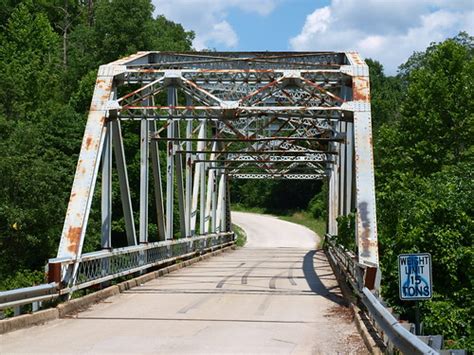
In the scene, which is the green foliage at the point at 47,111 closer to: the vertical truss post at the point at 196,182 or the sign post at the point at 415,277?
the vertical truss post at the point at 196,182

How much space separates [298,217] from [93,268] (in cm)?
6995

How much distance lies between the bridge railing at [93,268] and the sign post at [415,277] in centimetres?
564

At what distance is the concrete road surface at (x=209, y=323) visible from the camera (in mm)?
8905

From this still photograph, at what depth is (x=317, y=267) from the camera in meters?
25.0

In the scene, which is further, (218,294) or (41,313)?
(218,294)

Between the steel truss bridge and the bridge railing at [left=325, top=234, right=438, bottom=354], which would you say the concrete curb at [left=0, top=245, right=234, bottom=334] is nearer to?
the steel truss bridge

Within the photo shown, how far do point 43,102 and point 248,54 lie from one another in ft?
103

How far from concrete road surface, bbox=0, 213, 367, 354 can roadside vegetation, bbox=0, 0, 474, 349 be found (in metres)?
2.10

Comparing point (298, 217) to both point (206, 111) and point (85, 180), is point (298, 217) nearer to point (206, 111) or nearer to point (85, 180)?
point (206, 111)

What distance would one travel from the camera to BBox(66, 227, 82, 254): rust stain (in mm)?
12883

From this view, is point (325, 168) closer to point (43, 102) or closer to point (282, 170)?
point (282, 170)

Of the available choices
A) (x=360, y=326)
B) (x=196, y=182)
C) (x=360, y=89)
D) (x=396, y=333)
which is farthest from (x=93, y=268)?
(x=196, y=182)

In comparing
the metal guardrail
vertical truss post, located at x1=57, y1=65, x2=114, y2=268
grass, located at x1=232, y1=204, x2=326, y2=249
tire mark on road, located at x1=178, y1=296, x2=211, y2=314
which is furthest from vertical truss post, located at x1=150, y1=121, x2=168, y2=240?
grass, located at x1=232, y1=204, x2=326, y2=249

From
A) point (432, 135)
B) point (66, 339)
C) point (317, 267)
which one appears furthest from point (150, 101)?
point (432, 135)
